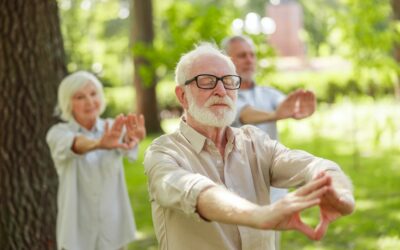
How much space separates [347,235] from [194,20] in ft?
12.2

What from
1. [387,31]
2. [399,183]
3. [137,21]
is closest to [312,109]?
[399,183]

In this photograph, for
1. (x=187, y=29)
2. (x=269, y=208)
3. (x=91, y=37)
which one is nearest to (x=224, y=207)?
(x=269, y=208)

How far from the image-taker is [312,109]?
4465 mm

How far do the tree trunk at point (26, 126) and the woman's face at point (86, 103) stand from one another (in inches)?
36.9

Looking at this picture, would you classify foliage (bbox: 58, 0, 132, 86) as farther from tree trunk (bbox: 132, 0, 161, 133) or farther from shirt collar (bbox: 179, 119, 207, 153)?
shirt collar (bbox: 179, 119, 207, 153)

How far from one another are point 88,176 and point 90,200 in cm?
16

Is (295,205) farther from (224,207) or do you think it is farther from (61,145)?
(61,145)

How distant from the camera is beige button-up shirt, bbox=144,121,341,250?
2736mm

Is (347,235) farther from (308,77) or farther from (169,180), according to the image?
(308,77)

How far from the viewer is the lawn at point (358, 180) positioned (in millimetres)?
7156

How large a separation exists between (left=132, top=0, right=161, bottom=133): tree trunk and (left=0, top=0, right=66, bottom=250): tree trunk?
13.1 metres

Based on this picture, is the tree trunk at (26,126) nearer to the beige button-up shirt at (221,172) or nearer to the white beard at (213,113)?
the beige button-up shirt at (221,172)

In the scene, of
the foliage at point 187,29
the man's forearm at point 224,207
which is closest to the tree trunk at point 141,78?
the foliage at point 187,29

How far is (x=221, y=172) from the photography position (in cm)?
285
